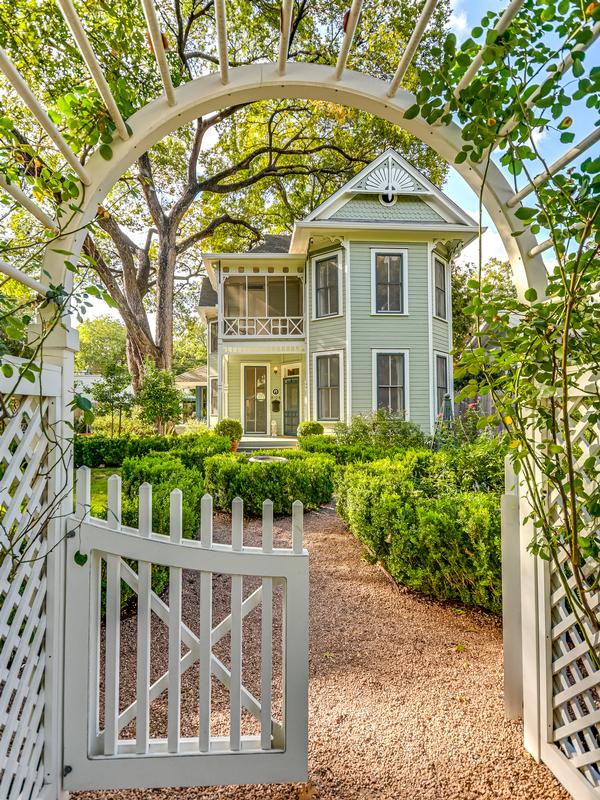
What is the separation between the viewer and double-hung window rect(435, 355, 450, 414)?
42.3 ft

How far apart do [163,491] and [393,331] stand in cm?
981

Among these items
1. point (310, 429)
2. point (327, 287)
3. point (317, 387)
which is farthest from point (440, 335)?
point (310, 429)

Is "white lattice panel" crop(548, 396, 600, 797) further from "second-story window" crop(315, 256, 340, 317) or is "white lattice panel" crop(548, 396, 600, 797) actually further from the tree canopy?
"second-story window" crop(315, 256, 340, 317)

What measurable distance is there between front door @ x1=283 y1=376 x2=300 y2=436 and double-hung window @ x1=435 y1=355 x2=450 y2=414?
4871 mm

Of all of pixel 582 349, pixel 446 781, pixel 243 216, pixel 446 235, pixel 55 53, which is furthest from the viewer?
pixel 243 216

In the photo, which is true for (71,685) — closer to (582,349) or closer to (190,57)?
(582,349)

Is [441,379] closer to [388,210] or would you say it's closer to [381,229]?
[381,229]

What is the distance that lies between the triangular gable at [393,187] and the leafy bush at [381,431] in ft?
19.2

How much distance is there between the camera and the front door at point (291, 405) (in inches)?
612

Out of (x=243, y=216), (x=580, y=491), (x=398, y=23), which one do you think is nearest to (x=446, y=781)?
(x=580, y=491)

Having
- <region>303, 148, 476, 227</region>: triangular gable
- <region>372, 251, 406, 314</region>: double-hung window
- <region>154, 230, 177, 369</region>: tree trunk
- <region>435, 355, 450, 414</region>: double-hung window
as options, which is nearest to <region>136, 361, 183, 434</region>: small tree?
<region>154, 230, 177, 369</region>: tree trunk

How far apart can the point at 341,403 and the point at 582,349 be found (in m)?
11.1

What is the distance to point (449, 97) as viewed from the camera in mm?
1662

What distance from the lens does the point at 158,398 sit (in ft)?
41.2
